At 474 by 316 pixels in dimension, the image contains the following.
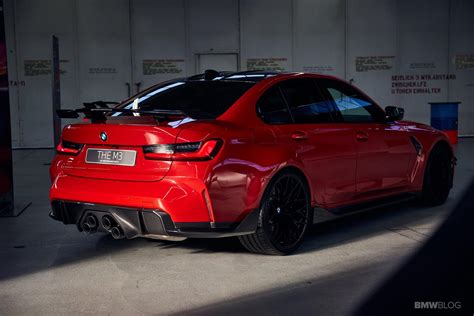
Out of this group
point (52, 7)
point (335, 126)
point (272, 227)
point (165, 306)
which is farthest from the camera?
point (52, 7)

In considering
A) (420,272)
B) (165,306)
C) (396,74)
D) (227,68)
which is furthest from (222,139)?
(396,74)

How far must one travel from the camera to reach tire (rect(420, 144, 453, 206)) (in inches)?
272

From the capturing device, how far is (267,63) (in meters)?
16.6

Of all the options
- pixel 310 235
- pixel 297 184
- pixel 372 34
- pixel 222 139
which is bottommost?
pixel 310 235

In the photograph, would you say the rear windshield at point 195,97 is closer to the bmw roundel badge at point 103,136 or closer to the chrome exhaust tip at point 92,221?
the bmw roundel badge at point 103,136

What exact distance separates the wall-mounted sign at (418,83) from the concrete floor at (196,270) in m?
11.0

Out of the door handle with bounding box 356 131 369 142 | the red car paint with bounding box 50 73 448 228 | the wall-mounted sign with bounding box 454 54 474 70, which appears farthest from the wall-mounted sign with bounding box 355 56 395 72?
the red car paint with bounding box 50 73 448 228

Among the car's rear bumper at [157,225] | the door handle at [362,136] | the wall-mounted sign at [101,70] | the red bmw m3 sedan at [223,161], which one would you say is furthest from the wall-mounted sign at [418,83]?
the car's rear bumper at [157,225]

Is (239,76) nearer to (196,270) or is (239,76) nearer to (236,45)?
(196,270)

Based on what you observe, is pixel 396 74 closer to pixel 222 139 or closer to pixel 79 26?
pixel 79 26

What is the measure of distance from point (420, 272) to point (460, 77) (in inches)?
539

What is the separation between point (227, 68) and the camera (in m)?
16.5

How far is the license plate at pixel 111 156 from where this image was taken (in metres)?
4.62

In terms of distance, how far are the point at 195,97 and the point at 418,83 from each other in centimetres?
1303
